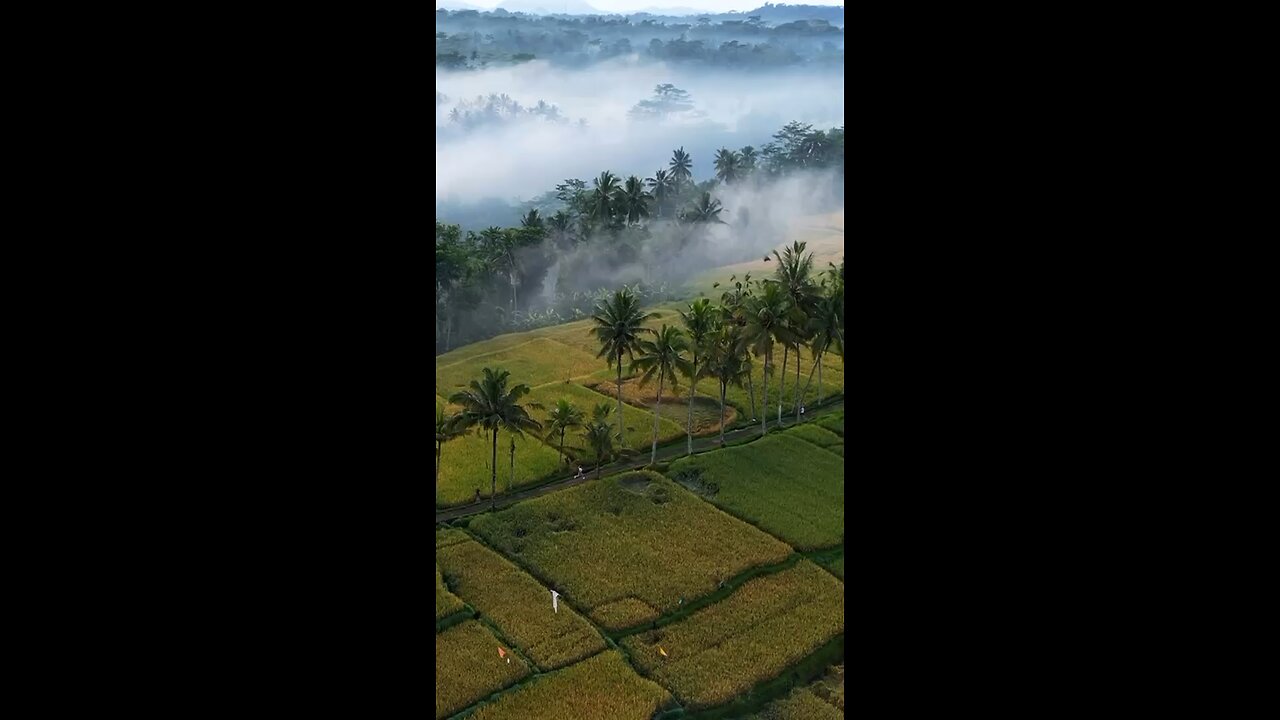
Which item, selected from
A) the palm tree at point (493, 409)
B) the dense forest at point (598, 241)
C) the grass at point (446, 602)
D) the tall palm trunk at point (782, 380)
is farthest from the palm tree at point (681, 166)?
the grass at point (446, 602)

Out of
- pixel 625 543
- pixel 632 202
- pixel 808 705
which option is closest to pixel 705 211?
pixel 632 202

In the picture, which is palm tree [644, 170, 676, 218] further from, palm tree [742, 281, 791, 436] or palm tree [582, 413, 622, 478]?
palm tree [582, 413, 622, 478]

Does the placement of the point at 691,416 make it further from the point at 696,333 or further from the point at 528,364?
the point at 528,364

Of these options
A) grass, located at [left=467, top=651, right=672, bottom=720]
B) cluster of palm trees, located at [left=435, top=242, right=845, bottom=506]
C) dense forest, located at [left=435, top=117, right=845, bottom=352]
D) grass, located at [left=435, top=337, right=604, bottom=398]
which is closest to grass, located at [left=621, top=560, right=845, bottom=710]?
grass, located at [left=467, top=651, right=672, bottom=720]

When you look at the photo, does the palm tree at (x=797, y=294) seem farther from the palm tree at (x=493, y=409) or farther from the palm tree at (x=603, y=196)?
the palm tree at (x=493, y=409)
